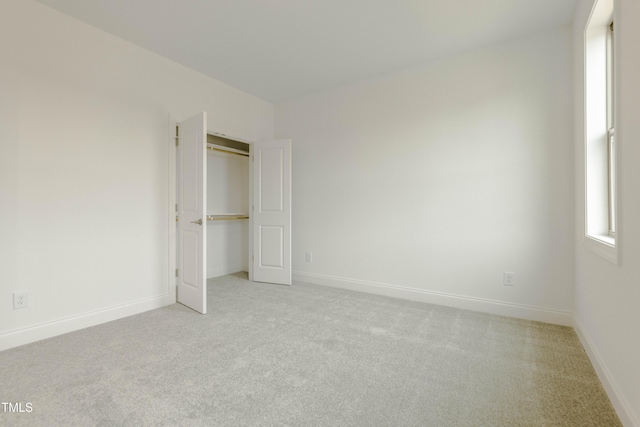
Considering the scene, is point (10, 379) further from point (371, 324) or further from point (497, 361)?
point (497, 361)

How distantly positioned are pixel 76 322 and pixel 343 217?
2985 millimetres

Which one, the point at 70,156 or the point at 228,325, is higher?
the point at 70,156

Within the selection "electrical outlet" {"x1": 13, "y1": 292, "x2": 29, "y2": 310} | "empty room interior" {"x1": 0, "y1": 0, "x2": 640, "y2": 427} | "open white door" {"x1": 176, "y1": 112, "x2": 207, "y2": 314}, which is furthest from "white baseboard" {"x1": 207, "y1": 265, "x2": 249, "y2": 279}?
"electrical outlet" {"x1": 13, "y1": 292, "x2": 29, "y2": 310}

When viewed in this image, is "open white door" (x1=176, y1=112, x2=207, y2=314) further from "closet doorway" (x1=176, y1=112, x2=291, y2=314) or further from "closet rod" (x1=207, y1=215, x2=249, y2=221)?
"closet rod" (x1=207, y1=215, x2=249, y2=221)

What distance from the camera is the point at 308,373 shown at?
1843 millimetres

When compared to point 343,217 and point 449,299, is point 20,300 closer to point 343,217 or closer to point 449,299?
point 343,217

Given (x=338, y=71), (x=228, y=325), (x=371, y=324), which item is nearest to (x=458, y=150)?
(x=338, y=71)

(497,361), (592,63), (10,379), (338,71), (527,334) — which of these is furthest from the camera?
(338,71)

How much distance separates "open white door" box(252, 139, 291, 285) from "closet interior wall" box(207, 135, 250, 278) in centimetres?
59

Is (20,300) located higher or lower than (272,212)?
lower

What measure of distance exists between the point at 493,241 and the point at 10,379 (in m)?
3.94

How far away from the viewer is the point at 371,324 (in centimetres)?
265

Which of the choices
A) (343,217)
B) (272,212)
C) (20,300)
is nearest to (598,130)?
(343,217)

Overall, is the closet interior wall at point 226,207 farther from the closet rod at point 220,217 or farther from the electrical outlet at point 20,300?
the electrical outlet at point 20,300
